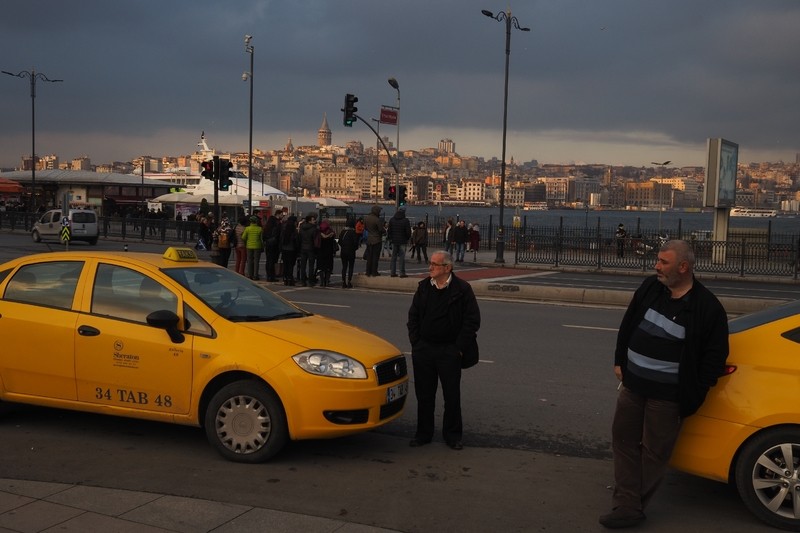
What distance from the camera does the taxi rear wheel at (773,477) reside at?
4.91 metres

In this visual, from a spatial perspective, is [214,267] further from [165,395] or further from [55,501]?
[55,501]

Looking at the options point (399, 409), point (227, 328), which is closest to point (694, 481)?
point (399, 409)

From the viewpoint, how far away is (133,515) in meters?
5.04

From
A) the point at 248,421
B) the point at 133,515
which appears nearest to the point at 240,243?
the point at 248,421

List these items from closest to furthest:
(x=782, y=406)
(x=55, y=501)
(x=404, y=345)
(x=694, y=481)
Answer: (x=782, y=406) → (x=55, y=501) → (x=694, y=481) → (x=404, y=345)

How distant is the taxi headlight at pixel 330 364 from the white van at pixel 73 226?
32945 millimetres

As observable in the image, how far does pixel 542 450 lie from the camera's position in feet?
22.2

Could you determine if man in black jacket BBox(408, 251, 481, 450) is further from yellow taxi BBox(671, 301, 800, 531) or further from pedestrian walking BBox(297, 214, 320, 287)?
pedestrian walking BBox(297, 214, 320, 287)

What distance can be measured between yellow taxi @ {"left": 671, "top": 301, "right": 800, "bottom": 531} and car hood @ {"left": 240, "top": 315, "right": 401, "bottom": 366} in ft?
7.57

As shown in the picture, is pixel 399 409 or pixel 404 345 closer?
Answer: pixel 399 409

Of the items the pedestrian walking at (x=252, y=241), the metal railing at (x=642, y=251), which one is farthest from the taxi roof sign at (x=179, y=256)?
the metal railing at (x=642, y=251)

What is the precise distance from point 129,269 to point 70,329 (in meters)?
0.64

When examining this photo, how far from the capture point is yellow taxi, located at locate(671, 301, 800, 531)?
4918mm

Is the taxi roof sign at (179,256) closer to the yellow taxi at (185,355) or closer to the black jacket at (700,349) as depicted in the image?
the yellow taxi at (185,355)
